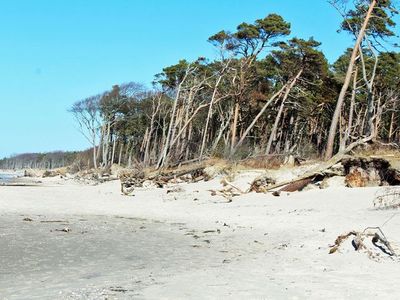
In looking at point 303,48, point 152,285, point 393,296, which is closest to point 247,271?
point 152,285

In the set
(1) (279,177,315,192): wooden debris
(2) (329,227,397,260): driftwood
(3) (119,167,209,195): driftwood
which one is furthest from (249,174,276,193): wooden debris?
(2) (329,227,397,260): driftwood

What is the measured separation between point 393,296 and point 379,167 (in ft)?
40.5

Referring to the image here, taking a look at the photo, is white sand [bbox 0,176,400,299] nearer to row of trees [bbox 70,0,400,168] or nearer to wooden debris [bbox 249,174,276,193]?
wooden debris [bbox 249,174,276,193]

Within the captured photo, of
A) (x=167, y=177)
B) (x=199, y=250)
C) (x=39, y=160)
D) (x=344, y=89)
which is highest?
(x=344, y=89)

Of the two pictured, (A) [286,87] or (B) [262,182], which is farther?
(A) [286,87]

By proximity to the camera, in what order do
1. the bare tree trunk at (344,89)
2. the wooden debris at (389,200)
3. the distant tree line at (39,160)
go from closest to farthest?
the wooden debris at (389,200) → the bare tree trunk at (344,89) → the distant tree line at (39,160)

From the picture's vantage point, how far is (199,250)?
9.73 m

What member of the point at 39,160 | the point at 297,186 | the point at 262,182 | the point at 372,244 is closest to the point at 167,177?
the point at 262,182

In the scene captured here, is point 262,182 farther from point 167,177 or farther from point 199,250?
point 199,250

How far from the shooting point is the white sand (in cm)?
623

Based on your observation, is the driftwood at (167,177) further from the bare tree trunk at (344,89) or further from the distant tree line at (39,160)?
the distant tree line at (39,160)

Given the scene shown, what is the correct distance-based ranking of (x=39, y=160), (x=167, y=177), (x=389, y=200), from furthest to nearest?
(x=39, y=160), (x=167, y=177), (x=389, y=200)

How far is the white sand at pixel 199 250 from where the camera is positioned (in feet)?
20.4

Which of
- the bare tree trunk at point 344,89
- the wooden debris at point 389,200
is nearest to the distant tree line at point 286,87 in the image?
the bare tree trunk at point 344,89
